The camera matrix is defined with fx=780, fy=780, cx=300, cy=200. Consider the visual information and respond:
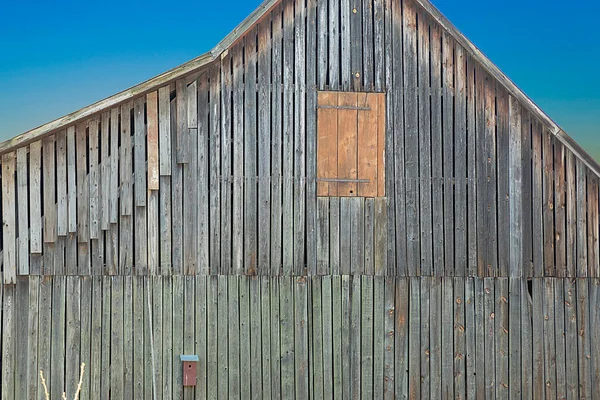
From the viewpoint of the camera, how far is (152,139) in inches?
445

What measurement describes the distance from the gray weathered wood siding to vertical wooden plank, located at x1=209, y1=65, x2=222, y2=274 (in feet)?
0.07

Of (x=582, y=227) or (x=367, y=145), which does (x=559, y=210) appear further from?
(x=367, y=145)

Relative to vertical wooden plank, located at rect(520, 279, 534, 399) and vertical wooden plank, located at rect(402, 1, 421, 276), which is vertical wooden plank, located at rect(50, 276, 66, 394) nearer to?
vertical wooden plank, located at rect(402, 1, 421, 276)

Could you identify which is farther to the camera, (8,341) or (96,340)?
(96,340)

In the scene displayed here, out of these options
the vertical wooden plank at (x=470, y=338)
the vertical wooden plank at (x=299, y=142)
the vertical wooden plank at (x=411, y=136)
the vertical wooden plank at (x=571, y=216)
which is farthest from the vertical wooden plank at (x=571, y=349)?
the vertical wooden plank at (x=299, y=142)

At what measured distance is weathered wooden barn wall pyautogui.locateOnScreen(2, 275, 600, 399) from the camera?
11.2 meters

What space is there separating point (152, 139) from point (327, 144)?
2590 millimetres

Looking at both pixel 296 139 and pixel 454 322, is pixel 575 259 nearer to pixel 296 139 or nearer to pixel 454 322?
pixel 454 322

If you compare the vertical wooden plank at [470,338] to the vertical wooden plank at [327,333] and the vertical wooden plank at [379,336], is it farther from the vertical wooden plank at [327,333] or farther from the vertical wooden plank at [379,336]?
the vertical wooden plank at [327,333]

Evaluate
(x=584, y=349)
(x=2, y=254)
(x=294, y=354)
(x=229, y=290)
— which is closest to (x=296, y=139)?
(x=229, y=290)

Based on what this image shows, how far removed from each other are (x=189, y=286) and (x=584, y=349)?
6208mm

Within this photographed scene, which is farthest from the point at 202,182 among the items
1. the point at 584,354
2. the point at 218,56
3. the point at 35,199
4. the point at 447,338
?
the point at 584,354

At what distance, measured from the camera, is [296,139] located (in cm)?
1169

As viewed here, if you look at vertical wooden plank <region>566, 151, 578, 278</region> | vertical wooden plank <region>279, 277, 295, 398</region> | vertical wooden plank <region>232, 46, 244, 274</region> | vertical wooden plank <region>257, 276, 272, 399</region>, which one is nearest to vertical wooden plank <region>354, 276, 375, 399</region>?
vertical wooden plank <region>279, 277, 295, 398</region>
